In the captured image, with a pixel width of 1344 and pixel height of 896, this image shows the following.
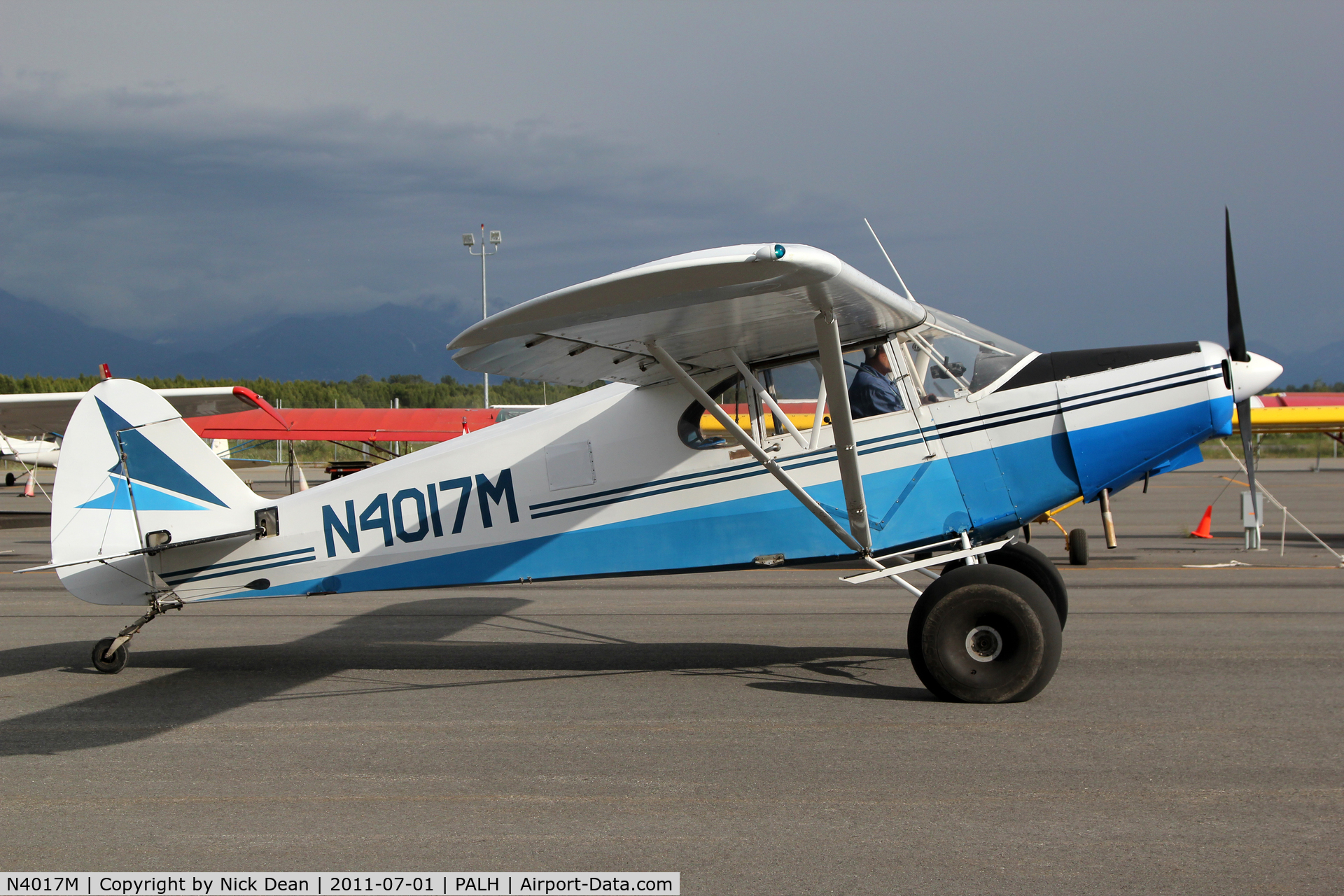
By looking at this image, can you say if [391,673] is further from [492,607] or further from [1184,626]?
[1184,626]

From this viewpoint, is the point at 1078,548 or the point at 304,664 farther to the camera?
the point at 1078,548

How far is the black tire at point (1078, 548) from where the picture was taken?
1297cm

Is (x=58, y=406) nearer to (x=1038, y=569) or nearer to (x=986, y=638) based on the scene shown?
(x=1038, y=569)

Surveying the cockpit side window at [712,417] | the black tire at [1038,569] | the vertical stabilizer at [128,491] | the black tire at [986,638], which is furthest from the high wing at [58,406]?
the black tire at [986,638]

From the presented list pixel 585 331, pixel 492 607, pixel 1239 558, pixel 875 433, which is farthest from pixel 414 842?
pixel 1239 558

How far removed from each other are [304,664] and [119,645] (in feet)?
4.20

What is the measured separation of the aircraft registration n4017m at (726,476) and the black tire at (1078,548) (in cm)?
608

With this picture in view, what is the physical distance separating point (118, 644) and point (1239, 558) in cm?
1351

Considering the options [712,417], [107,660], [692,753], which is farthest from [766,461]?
[107,660]

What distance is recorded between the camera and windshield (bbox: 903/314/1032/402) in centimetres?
649

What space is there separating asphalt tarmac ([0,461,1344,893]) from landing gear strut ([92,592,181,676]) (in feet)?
0.41

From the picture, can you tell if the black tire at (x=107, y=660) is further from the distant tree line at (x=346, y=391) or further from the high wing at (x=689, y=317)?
the distant tree line at (x=346, y=391)

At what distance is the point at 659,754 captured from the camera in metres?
4.99

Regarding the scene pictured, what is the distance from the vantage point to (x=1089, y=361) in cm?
641
